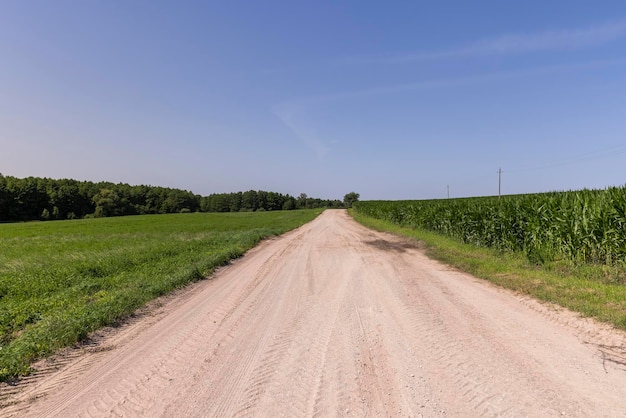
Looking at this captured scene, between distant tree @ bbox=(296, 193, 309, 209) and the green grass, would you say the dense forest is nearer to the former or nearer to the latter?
distant tree @ bbox=(296, 193, 309, 209)

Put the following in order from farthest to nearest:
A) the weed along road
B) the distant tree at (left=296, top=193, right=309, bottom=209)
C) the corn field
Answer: the distant tree at (left=296, top=193, right=309, bottom=209) < the corn field < the weed along road

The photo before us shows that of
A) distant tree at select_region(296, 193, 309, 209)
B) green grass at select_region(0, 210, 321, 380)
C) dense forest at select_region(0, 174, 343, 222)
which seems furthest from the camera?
distant tree at select_region(296, 193, 309, 209)

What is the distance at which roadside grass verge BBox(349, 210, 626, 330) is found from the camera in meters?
6.24

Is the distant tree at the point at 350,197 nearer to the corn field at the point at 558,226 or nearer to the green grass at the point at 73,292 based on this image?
the corn field at the point at 558,226

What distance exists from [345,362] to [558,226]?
34.4ft

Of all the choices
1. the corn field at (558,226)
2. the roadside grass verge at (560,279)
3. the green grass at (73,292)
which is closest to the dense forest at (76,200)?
the green grass at (73,292)

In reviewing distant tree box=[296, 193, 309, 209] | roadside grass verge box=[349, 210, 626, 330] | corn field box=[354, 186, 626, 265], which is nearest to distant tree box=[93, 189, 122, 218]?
distant tree box=[296, 193, 309, 209]

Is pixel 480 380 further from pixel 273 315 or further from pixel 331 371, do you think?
pixel 273 315

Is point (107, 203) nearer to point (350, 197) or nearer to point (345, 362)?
point (345, 362)

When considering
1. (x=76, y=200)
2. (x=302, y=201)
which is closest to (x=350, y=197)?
(x=302, y=201)

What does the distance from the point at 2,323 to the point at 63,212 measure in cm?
10339

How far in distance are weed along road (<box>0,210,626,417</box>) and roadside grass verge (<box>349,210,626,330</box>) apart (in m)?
0.61

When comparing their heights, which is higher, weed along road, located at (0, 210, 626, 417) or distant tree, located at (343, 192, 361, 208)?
distant tree, located at (343, 192, 361, 208)

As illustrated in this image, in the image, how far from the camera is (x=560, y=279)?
838 cm
